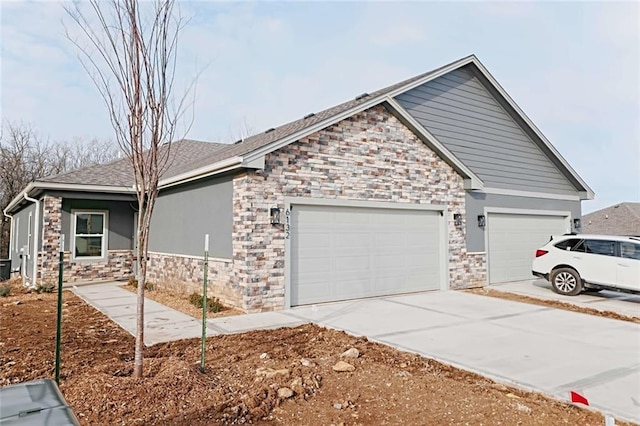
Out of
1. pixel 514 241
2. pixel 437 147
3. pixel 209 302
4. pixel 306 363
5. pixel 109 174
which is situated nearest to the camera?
pixel 306 363

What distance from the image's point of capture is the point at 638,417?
12.4 ft

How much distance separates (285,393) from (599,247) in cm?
970

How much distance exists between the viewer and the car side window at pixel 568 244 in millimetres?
10972

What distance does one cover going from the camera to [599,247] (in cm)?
1054

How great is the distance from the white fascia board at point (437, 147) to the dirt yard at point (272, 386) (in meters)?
6.17

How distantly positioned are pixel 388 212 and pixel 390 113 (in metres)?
2.46

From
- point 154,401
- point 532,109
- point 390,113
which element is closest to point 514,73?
point 532,109

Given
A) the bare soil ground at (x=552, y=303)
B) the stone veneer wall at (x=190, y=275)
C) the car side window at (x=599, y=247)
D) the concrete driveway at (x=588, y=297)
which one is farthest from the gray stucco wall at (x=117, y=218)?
the car side window at (x=599, y=247)

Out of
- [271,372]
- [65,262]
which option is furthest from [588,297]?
Answer: [65,262]

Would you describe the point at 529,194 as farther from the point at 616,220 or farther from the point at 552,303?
the point at 616,220

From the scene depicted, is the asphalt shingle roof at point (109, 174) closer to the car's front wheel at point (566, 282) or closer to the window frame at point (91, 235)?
the window frame at point (91, 235)

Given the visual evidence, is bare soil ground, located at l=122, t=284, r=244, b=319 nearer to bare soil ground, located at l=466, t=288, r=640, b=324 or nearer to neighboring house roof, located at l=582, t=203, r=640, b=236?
bare soil ground, located at l=466, t=288, r=640, b=324

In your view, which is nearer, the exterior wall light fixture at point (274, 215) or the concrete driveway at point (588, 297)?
the exterior wall light fixture at point (274, 215)

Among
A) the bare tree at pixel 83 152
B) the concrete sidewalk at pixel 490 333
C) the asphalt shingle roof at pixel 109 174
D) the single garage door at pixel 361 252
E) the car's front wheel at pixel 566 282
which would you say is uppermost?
the bare tree at pixel 83 152
